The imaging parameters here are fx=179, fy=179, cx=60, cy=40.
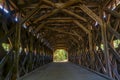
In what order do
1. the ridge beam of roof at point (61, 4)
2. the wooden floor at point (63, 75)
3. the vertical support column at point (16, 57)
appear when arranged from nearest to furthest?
1. the vertical support column at point (16, 57)
2. the wooden floor at point (63, 75)
3. the ridge beam of roof at point (61, 4)

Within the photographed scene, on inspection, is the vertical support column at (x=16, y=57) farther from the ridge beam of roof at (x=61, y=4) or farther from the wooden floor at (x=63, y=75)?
the ridge beam of roof at (x=61, y=4)

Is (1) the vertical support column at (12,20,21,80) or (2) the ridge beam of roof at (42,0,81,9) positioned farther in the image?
(2) the ridge beam of roof at (42,0,81,9)

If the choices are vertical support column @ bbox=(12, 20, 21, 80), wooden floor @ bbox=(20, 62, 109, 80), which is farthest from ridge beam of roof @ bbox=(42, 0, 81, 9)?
wooden floor @ bbox=(20, 62, 109, 80)

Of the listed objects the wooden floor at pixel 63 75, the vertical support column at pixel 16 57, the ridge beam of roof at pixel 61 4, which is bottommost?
the wooden floor at pixel 63 75

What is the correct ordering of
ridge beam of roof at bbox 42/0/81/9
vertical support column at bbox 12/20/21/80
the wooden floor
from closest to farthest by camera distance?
vertical support column at bbox 12/20/21/80 → the wooden floor → ridge beam of roof at bbox 42/0/81/9

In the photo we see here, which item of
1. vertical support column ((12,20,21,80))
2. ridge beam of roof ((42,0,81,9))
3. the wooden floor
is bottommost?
the wooden floor

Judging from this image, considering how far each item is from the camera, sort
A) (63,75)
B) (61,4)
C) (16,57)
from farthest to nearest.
Result: (63,75)
(61,4)
(16,57)

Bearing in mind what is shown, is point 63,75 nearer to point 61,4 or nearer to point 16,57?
point 16,57

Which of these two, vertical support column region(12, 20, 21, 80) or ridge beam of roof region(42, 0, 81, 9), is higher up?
ridge beam of roof region(42, 0, 81, 9)

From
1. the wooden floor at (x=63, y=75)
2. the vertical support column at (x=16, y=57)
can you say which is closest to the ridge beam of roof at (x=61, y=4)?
the vertical support column at (x=16, y=57)

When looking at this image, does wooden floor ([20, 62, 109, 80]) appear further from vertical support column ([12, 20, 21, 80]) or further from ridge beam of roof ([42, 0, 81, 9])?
ridge beam of roof ([42, 0, 81, 9])

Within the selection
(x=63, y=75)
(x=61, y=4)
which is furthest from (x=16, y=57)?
(x=61, y=4)

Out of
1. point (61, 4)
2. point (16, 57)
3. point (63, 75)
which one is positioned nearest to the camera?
point (16, 57)

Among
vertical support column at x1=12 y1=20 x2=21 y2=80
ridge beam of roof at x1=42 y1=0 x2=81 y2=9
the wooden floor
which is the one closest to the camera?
vertical support column at x1=12 y1=20 x2=21 y2=80
